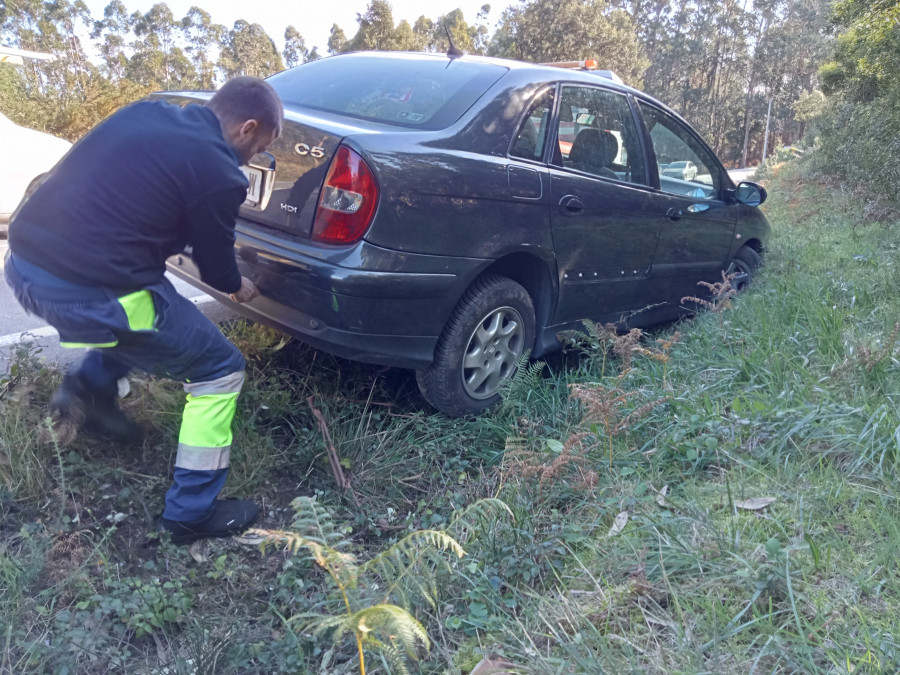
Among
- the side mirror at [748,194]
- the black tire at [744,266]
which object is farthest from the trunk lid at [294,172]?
the black tire at [744,266]

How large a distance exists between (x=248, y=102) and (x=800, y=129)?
56210 mm

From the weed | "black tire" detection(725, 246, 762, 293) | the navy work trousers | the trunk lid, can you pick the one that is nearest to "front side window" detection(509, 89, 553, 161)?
the trunk lid

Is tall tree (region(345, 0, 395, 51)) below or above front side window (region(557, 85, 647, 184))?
above

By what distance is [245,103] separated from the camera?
7.82 ft

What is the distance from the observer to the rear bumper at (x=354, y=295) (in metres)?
2.82

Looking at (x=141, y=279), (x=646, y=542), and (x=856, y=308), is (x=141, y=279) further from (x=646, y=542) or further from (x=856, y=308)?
(x=856, y=308)

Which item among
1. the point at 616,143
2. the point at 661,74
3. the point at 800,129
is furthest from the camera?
the point at 661,74

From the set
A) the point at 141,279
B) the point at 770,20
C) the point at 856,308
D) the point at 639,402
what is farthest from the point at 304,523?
the point at 770,20

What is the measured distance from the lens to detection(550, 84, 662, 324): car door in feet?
11.9

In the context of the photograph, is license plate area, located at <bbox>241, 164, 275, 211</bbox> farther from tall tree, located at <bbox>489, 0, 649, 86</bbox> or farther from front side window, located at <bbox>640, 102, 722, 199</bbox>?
tall tree, located at <bbox>489, 0, 649, 86</bbox>

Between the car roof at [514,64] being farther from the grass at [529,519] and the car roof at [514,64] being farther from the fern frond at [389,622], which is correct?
the fern frond at [389,622]

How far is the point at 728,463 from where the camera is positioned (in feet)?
8.90

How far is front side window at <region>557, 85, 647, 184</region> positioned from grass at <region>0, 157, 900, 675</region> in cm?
113

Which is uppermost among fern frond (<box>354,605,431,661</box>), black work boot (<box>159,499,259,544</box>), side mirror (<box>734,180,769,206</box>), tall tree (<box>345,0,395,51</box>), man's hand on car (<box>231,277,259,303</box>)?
tall tree (<box>345,0,395,51</box>)
